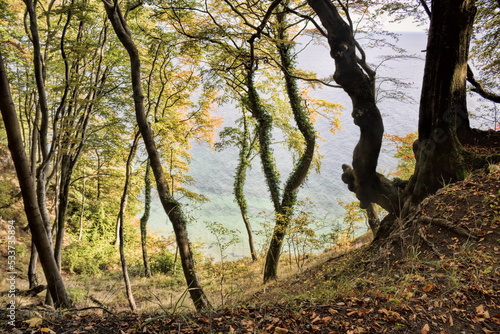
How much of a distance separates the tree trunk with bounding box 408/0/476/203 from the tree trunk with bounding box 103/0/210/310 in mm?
4306

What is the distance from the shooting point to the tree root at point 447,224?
346 cm

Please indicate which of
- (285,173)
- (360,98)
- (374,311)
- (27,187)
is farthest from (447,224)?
(285,173)

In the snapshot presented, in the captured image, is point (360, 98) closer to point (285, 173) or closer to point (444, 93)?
point (444, 93)

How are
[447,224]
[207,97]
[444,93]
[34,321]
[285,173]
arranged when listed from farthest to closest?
[285,173]
[207,97]
[444,93]
[447,224]
[34,321]

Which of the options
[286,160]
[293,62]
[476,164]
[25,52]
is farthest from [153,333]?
[286,160]

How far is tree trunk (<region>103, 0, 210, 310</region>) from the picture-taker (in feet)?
17.4

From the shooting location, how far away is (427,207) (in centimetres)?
435

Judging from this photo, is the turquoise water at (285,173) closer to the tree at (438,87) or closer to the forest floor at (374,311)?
the tree at (438,87)

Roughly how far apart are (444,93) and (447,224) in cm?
258

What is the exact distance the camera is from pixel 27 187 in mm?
2973

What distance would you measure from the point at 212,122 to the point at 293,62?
541 cm

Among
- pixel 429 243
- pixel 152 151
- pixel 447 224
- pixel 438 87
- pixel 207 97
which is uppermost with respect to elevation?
pixel 207 97

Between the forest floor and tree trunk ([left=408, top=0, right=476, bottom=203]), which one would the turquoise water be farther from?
the forest floor

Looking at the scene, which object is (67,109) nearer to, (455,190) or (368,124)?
(368,124)
